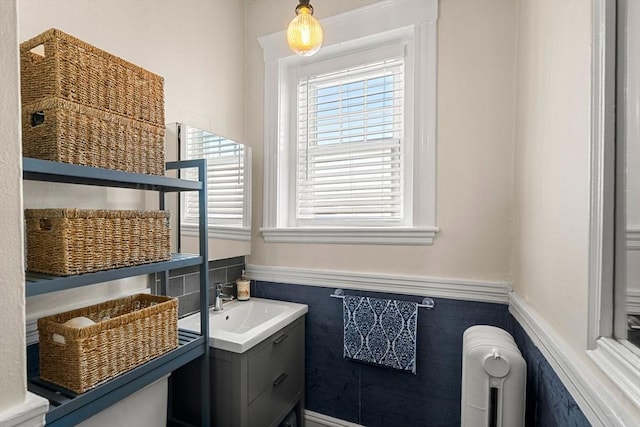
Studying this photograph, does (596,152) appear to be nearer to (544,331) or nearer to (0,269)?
(544,331)

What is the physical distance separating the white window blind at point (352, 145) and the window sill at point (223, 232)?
355 mm

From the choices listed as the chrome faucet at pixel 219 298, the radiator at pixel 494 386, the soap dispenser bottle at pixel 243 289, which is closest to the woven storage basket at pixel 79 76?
the chrome faucet at pixel 219 298

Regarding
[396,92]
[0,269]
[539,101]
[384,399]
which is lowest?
[384,399]

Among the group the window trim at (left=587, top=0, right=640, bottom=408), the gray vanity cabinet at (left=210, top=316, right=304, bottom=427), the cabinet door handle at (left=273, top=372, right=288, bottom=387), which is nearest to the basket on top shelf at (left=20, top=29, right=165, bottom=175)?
the gray vanity cabinet at (left=210, top=316, right=304, bottom=427)

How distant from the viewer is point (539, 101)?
1.12m

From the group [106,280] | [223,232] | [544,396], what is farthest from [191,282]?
[544,396]

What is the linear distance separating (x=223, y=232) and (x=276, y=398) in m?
0.93

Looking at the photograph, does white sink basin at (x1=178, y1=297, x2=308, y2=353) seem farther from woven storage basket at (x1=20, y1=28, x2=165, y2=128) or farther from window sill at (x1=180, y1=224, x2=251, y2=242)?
woven storage basket at (x1=20, y1=28, x2=165, y2=128)

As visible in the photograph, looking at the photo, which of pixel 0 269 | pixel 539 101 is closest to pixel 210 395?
pixel 0 269

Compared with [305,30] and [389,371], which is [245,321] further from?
[305,30]

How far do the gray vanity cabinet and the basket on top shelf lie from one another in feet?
2.93

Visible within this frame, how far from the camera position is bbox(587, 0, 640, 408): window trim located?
670mm

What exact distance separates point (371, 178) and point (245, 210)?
0.81 m

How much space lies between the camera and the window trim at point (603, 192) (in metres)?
0.67
